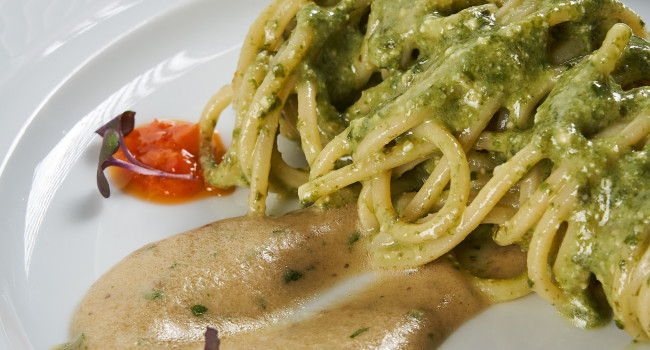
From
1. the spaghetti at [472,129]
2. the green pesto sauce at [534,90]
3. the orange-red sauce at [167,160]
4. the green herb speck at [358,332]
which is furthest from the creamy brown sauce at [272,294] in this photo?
the green pesto sauce at [534,90]

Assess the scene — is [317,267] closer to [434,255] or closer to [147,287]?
[434,255]

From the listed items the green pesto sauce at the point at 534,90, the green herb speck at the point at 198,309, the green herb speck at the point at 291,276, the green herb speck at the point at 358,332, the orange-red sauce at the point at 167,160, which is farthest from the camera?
the orange-red sauce at the point at 167,160

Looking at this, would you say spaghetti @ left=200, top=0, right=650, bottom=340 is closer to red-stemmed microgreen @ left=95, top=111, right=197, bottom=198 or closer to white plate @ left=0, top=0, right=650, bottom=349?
white plate @ left=0, top=0, right=650, bottom=349

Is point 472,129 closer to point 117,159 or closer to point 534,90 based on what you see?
point 534,90

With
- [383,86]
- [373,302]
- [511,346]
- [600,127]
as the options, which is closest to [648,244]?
[600,127]

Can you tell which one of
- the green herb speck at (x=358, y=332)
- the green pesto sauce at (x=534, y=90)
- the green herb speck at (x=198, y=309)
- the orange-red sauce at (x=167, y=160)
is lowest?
the green herb speck at (x=358, y=332)

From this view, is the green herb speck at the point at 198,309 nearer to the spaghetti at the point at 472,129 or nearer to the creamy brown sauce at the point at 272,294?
the creamy brown sauce at the point at 272,294
